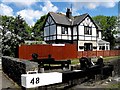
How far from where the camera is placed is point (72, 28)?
39219mm

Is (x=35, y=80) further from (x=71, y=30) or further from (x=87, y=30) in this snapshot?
(x=87, y=30)

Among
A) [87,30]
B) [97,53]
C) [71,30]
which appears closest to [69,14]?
[71,30]

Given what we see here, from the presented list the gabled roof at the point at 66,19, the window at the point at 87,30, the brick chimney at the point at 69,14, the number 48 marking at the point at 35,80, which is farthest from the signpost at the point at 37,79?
the brick chimney at the point at 69,14

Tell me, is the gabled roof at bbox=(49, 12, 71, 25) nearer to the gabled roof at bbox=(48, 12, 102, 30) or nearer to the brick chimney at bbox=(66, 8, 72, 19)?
the gabled roof at bbox=(48, 12, 102, 30)

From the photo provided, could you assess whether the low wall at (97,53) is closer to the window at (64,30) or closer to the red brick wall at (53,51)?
the red brick wall at (53,51)

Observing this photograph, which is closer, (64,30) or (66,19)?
(64,30)

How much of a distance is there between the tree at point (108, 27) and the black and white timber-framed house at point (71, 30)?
74.8 feet

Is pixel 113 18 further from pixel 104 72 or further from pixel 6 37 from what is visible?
pixel 104 72

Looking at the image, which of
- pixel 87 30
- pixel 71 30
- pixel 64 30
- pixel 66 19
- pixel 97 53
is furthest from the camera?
pixel 66 19

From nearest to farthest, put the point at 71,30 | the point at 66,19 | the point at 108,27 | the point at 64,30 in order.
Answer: the point at 64,30 < the point at 71,30 < the point at 66,19 < the point at 108,27

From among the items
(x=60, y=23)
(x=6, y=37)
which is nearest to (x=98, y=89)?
(x=6, y=37)

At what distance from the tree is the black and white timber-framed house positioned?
22.8m

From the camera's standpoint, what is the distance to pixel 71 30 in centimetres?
3916

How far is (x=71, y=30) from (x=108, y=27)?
31457 mm
